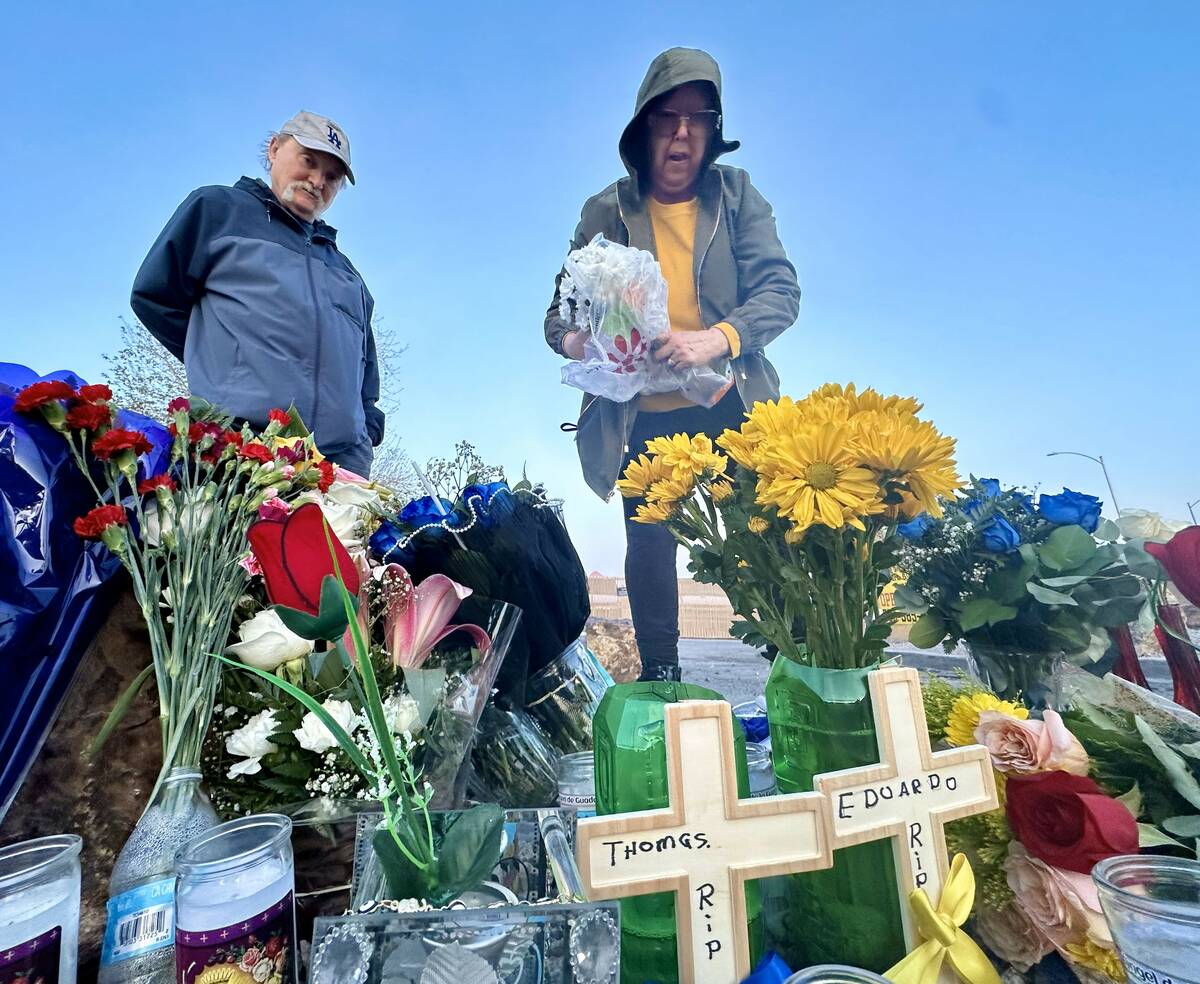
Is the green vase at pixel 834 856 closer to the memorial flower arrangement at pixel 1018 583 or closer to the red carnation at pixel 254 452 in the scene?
the memorial flower arrangement at pixel 1018 583

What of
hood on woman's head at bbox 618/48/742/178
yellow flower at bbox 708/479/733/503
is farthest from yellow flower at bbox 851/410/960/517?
hood on woman's head at bbox 618/48/742/178

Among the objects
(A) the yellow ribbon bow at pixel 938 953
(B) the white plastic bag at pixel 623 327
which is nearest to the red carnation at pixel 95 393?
(A) the yellow ribbon bow at pixel 938 953

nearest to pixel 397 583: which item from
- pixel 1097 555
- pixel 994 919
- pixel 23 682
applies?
pixel 23 682

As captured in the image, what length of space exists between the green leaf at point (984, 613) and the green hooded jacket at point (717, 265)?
47.8 inches

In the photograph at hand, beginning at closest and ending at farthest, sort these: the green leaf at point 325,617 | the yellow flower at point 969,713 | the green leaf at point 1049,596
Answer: the green leaf at point 325,617 < the yellow flower at point 969,713 < the green leaf at point 1049,596

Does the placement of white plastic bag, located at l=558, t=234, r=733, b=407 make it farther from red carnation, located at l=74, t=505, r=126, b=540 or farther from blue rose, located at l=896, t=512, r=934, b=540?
red carnation, located at l=74, t=505, r=126, b=540

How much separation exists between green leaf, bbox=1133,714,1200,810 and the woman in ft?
4.23

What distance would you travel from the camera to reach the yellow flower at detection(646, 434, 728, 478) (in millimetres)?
504

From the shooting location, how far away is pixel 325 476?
64 centimetres

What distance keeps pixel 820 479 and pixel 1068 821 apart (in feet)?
0.88

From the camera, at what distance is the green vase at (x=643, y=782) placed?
14.8 inches

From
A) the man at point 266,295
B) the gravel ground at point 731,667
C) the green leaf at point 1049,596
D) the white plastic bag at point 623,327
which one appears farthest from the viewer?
the white plastic bag at point 623,327

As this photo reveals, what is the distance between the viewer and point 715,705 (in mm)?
369

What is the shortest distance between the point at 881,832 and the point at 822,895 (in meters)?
0.07
